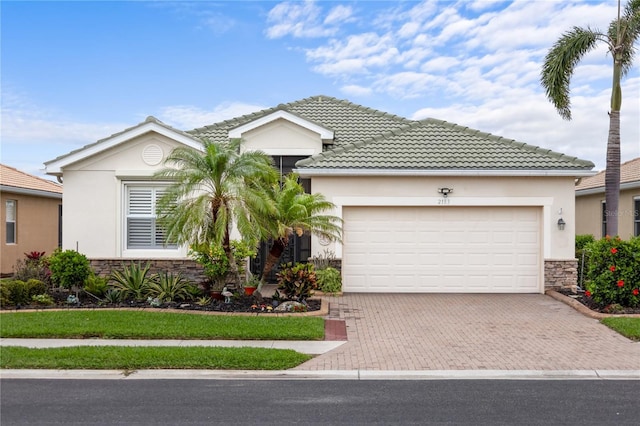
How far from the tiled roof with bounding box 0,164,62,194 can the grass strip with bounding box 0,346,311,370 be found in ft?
40.5

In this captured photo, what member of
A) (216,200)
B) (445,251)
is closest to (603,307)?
(445,251)

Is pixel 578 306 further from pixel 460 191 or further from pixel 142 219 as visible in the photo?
pixel 142 219

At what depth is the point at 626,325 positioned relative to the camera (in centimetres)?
1034

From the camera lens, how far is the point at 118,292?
40.6 feet

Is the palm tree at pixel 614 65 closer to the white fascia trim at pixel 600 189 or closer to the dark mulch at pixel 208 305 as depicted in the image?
the white fascia trim at pixel 600 189

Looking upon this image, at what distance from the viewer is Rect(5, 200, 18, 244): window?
19.2 meters

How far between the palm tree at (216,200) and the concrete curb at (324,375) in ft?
13.1

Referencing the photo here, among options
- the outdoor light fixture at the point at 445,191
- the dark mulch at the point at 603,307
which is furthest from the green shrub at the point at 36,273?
the dark mulch at the point at 603,307

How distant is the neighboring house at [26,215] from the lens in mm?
18969

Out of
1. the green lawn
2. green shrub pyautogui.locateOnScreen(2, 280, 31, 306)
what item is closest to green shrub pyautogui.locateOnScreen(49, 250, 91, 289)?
green shrub pyautogui.locateOnScreen(2, 280, 31, 306)

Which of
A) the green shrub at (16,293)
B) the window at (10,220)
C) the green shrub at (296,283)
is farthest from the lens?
the window at (10,220)
